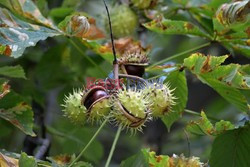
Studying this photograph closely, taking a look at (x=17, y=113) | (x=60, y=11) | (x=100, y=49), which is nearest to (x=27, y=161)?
(x=17, y=113)

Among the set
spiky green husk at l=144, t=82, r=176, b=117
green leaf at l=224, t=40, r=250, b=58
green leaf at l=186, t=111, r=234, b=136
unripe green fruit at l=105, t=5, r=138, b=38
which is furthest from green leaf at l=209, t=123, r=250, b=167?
unripe green fruit at l=105, t=5, r=138, b=38

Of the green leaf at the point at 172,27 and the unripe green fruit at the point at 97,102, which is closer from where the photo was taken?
the unripe green fruit at the point at 97,102

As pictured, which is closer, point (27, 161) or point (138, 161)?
point (27, 161)

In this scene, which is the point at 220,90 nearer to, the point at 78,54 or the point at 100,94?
the point at 100,94

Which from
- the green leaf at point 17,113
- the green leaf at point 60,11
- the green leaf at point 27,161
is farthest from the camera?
the green leaf at point 60,11

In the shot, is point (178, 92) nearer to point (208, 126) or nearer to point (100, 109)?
point (208, 126)

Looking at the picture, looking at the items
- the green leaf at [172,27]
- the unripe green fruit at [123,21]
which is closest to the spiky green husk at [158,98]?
the green leaf at [172,27]

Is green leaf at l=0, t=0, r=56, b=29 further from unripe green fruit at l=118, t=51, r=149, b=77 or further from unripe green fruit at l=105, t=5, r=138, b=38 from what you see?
unripe green fruit at l=105, t=5, r=138, b=38

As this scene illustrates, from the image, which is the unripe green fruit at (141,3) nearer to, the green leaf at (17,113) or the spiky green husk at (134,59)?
the spiky green husk at (134,59)
